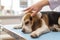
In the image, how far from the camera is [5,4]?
231cm

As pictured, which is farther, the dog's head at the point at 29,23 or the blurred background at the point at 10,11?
the blurred background at the point at 10,11

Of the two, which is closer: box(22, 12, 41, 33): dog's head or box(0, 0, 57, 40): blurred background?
box(22, 12, 41, 33): dog's head

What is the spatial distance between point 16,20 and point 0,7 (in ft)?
1.17

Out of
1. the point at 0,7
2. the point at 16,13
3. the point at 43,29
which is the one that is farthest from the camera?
the point at 16,13

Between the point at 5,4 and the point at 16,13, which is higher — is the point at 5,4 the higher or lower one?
the higher one

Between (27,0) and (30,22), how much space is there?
57.4 inches

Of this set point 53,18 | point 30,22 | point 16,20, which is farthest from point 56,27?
point 16,20

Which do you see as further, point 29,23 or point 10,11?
point 10,11

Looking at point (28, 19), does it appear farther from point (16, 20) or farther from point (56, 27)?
point (16, 20)

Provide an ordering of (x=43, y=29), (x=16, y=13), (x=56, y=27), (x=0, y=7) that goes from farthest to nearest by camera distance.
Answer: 1. (x=16, y=13)
2. (x=0, y=7)
3. (x=56, y=27)
4. (x=43, y=29)

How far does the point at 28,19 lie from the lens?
39.5 inches

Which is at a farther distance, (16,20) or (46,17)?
(16,20)

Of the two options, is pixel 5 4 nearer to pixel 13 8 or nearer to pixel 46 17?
pixel 13 8

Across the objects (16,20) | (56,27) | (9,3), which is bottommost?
(16,20)
